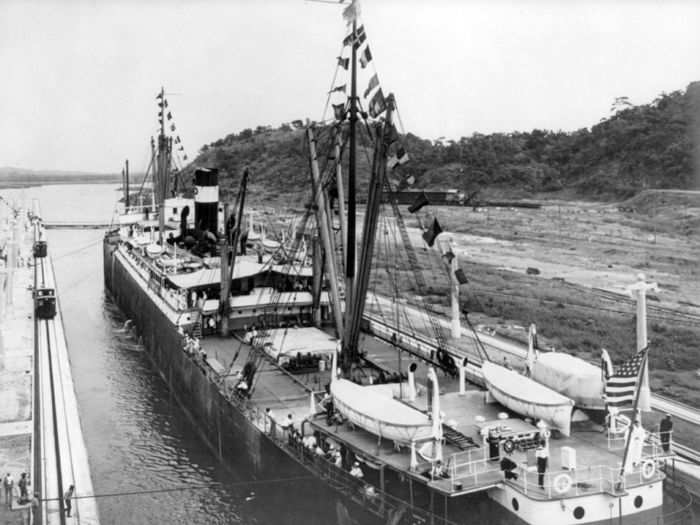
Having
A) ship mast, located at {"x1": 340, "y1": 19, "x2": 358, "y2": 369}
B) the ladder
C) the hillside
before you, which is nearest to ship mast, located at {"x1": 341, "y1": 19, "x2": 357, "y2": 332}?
ship mast, located at {"x1": 340, "y1": 19, "x2": 358, "y2": 369}

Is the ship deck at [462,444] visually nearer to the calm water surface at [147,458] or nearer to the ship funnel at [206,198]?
the calm water surface at [147,458]

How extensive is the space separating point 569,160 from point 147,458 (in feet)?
255

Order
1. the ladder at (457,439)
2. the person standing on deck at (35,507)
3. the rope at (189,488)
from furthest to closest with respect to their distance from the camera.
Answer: the rope at (189,488) < the person standing on deck at (35,507) < the ladder at (457,439)

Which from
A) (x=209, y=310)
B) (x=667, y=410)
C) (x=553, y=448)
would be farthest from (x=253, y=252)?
(x=553, y=448)

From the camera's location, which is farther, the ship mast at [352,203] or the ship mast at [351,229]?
the ship mast at [352,203]

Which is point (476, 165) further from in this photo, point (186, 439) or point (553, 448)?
point (553, 448)

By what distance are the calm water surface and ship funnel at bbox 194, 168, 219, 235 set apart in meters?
8.34

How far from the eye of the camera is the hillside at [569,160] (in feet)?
246

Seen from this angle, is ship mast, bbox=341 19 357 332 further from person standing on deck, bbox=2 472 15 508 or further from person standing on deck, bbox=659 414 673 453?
person standing on deck, bbox=2 472 15 508

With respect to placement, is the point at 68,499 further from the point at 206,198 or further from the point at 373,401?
the point at 206,198

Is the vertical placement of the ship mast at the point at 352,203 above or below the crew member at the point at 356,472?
above

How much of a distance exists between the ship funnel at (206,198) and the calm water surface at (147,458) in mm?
8338

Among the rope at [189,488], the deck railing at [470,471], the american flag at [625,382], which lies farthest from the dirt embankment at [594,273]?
the rope at [189,488]

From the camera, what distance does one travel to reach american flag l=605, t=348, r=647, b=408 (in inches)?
611
